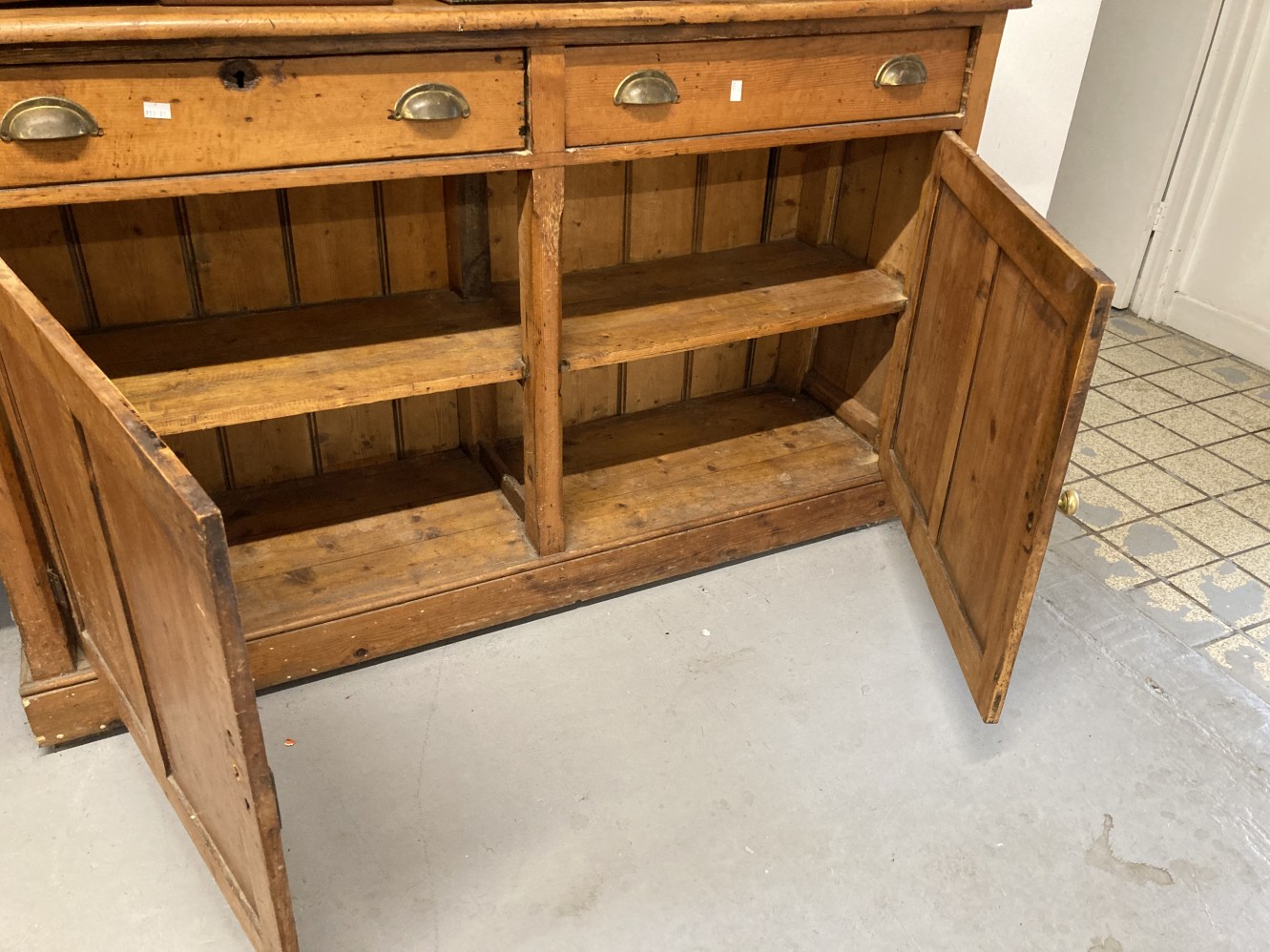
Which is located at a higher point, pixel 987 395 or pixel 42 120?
pixel 42 120

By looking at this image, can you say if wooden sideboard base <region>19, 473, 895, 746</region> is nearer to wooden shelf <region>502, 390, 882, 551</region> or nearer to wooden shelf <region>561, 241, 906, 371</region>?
wooden shelf <region>502, 390, 882, 551</region>

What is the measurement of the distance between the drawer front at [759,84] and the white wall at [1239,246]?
183 centimetres

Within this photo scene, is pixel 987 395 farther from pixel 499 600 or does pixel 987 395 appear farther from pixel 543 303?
pixel 499 600

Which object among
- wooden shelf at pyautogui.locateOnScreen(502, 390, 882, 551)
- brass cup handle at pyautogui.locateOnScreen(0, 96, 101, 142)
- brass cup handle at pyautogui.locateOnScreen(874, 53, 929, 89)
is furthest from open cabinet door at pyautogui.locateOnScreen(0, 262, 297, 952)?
brass cup handle at pyautogui.locateOnScreen(874, 53, 929, 89)

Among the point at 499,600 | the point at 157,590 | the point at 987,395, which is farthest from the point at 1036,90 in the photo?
the point at 157,590

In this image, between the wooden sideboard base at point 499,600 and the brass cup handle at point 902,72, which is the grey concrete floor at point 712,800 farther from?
the brass cup handle at point 902,72

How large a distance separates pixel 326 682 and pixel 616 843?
646mm

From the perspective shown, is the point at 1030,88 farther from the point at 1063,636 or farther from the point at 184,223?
the point at 184,223

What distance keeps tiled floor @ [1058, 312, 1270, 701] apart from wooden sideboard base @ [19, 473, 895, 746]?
57cm

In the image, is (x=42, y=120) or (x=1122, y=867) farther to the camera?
(x=1122, y=867)

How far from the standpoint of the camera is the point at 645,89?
1.67m

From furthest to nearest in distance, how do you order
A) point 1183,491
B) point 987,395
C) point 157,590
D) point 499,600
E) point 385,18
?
point 1183,491 → point 499,600 → point 987,395 → point 385,18 → point 157,590

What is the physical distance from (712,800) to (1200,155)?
286 cm

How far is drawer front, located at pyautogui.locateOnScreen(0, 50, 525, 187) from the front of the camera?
4.40 feet
